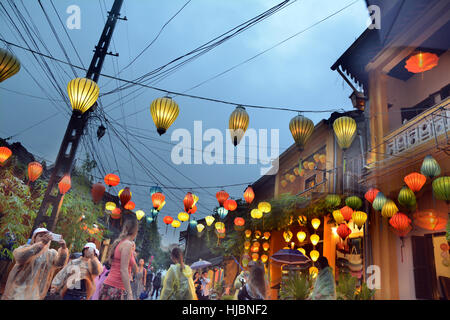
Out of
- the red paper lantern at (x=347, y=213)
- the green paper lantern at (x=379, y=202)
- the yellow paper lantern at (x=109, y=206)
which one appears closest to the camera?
the green paper lantern at (x=379, y=202)

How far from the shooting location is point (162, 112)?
621 centimetres

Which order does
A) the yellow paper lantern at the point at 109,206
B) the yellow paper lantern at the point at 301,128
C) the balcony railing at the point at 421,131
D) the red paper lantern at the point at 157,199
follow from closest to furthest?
the yellow paper lantern at the point at 301,128
the balcony railing at the point at 421,131
the red paper lantern at the point at 157,199
the yellow paper lantern at the point at 109,206

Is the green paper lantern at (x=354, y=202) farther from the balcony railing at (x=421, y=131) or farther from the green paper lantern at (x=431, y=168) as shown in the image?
the green paper lantern at (x=431, y=168)

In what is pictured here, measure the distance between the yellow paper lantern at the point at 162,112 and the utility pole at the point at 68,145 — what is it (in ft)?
8.90

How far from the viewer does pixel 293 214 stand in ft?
41.3

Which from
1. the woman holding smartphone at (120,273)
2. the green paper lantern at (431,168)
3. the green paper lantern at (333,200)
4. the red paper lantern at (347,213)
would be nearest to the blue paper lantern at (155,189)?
the green paper lantern at (333,200)

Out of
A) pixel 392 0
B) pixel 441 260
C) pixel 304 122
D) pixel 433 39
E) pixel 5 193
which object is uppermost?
pixel 392 0

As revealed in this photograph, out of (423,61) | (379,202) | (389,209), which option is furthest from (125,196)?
(423,61)

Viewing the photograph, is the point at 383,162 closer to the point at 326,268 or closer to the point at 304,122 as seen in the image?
the point at 304,122

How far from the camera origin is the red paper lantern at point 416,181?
7.22m

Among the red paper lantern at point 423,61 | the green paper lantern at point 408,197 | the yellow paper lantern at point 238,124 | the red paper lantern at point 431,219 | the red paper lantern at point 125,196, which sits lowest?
the red paper lantern at point 431,219

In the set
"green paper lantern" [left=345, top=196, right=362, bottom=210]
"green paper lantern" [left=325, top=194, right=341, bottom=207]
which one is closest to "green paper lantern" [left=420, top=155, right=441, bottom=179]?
A: "green paper lantern" [left=345, top=196, right=362, bottom=210]
